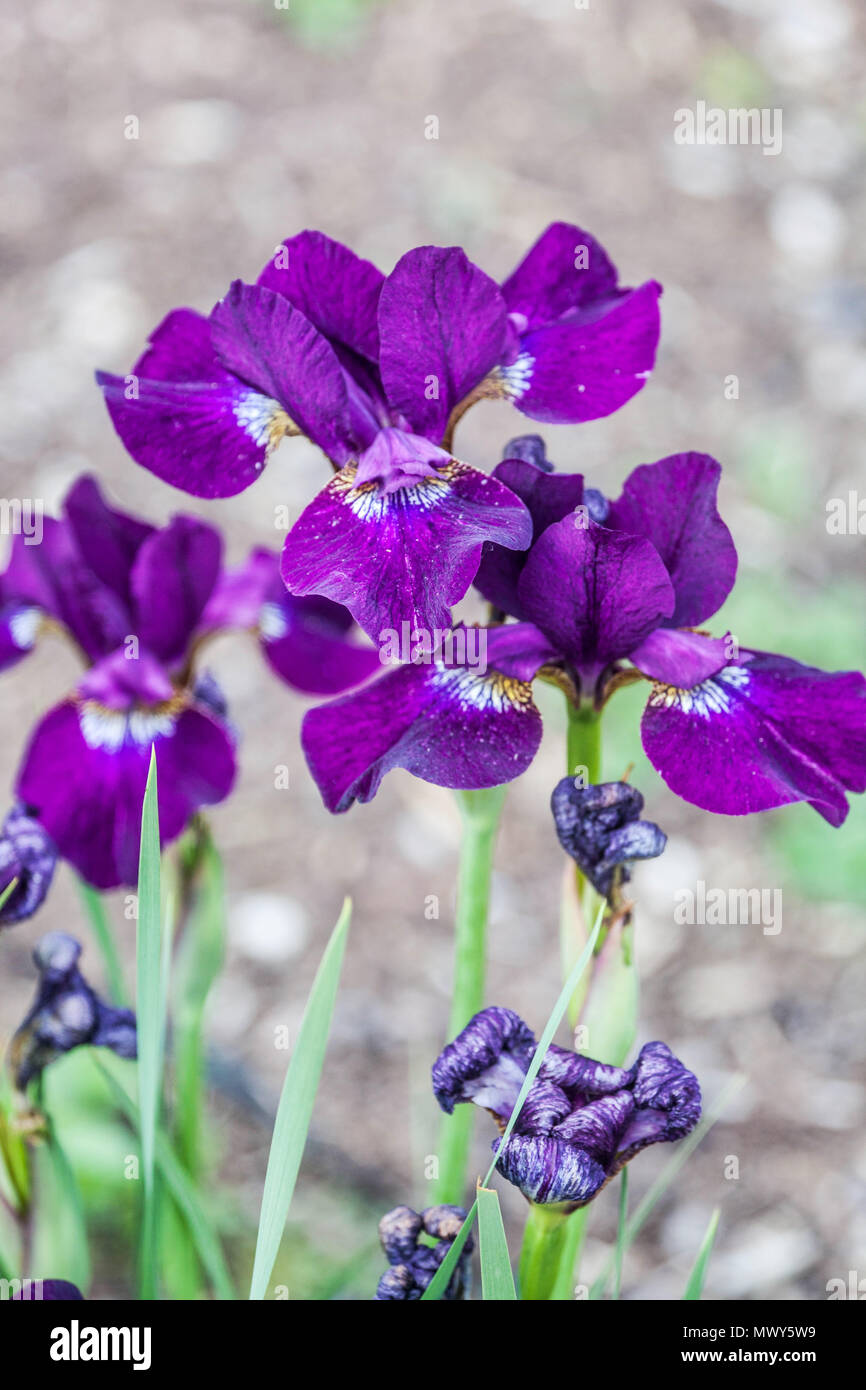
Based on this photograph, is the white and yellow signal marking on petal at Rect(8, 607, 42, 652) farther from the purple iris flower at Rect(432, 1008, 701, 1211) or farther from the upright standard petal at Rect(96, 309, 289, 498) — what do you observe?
the purple iris flower at Rect(432, 1008, 701, 1211)

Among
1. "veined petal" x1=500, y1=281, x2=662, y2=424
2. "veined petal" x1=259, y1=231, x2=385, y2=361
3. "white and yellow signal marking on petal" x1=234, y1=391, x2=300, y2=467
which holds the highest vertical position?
"veined petal" x1=259, y1=231, x2=385, y2=361

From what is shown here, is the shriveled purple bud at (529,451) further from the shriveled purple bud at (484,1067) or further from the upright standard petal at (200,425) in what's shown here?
the shriveled purple bud at (484,1067)

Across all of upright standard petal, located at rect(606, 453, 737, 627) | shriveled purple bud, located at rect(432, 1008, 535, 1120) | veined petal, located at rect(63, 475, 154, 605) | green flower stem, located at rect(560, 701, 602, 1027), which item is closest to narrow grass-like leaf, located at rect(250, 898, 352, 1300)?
shriveled purple bud, located at rect(432, 1008, 535, 1120)

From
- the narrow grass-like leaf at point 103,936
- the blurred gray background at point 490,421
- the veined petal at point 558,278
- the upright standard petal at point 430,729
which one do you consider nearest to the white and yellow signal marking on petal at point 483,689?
the upright standard petal at point 430,729

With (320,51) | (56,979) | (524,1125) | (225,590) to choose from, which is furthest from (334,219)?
(524,1125)

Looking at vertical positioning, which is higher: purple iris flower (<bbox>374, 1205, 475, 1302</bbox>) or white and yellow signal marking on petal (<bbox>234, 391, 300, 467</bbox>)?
white and yellow signal marking on petal (<bbox>234, 391, 300, 467</bbox>)

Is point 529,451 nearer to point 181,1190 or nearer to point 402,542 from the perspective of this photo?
point 402,542

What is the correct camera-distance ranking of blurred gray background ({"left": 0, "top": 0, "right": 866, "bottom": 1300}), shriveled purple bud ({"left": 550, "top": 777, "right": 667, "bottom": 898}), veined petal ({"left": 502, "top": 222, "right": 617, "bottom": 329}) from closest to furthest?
shriveled purple bud ({"left": 550, "top": 777, "right": 667, "bottom": 898}) → veined petal ({"left": 502, "top": 222, "right": 617, "bottom": 329}) → blurred gray background ({"left": 0, "top": 0, "right": 866, "bottom": 1300})

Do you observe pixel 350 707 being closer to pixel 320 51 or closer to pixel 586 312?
pixel 586 312
